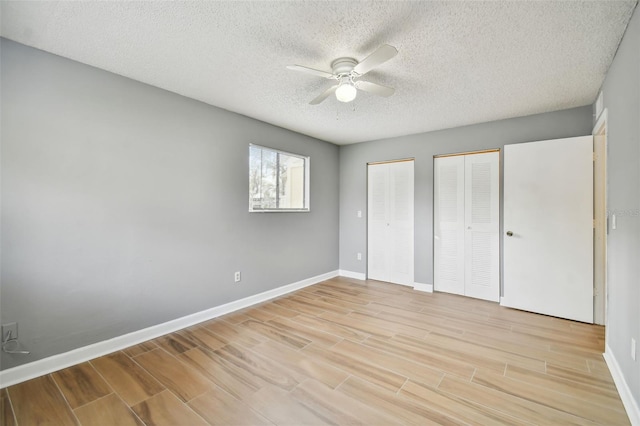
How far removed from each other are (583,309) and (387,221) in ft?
8.60

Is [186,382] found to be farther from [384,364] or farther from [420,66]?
[420,66]

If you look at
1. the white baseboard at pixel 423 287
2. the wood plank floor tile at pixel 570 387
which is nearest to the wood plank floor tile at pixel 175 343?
the wood plank floor tile at pixel 570 387

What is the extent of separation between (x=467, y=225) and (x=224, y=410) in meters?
3.70

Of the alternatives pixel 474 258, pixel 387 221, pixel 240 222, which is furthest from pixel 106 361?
pixel 474 258

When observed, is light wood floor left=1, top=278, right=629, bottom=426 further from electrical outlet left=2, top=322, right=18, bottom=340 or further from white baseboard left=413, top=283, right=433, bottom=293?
white baseboard left=413, top=283, right=433, bottom=293

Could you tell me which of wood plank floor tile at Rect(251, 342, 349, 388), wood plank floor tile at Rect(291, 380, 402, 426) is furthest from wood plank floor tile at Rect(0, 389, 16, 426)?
wood plank floor tile at Rect(291, 380, 402, 426)

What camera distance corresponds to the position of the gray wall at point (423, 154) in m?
3.49

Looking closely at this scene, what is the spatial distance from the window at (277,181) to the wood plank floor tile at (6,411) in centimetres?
254

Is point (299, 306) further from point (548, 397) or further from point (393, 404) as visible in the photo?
point (548, 397)

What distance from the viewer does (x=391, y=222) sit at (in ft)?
15.8

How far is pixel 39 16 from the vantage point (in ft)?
5.94

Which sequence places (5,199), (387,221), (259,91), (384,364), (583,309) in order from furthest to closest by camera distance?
(387,221) < (583,309) < (259,91) < (384,364) < (5,199)

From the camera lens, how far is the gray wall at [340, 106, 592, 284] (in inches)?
A: 137

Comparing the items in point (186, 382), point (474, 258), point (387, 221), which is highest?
point (387, 221)
